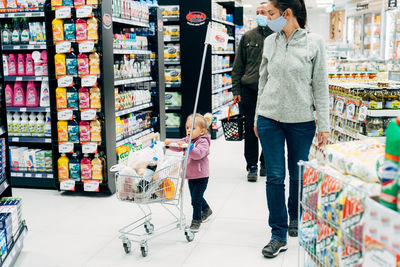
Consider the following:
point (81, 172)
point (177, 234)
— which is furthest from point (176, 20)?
point (177, 234)

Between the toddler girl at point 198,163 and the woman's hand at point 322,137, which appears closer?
the woman's hand at point 322,137

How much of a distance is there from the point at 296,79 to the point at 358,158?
149 centimetres

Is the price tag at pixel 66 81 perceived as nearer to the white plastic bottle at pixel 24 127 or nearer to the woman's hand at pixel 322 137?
the white plastic bottle at pixel 24 127

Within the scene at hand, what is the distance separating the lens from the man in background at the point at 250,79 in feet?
17.5

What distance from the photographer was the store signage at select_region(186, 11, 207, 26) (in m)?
7.84

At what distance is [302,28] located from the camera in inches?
123

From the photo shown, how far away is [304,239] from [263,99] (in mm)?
1380

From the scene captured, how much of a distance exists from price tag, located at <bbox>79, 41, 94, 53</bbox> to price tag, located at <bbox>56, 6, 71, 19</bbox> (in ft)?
1.04

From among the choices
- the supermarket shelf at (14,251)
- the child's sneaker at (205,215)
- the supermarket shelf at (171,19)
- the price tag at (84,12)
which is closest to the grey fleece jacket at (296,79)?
the child's sneaker at (205,215)

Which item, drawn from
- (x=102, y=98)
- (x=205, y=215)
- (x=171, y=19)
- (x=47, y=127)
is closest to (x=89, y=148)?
(x=102, y=98)

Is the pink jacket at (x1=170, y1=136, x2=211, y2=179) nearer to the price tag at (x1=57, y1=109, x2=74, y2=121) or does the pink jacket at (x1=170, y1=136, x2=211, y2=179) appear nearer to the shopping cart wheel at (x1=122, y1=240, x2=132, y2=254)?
the shopping cart wheel at (x1=122, y1=240, x2=132, y2=254)

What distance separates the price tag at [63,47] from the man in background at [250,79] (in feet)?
6.27

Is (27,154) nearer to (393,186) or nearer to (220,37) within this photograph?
(220,37)

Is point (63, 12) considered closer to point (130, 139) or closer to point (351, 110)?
point (130, 139)
